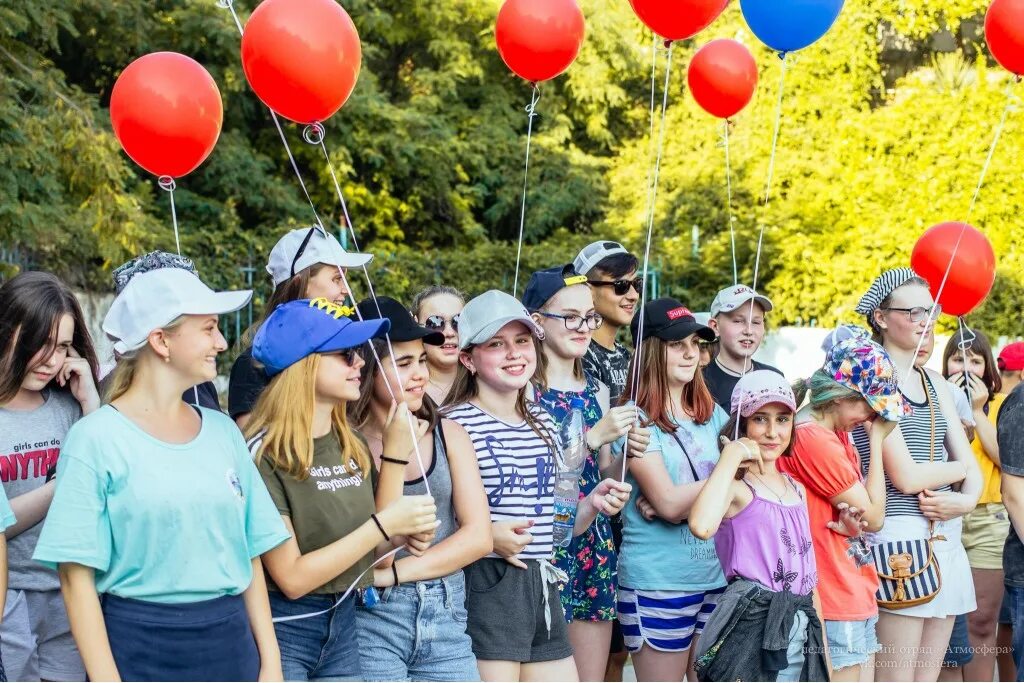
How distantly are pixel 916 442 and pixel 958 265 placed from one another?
1061 millimetres

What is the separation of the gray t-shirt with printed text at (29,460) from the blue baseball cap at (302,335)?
Answer: 759 millimetres

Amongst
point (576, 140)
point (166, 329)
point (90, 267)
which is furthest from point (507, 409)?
point (576, 140)

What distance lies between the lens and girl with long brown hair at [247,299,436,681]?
10.2ft

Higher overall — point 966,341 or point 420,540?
point 420,540

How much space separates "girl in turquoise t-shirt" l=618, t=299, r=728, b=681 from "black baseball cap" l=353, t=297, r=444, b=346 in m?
1.07

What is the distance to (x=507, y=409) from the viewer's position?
396 centimetres

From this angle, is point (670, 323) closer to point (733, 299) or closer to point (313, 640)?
point (733, 299)

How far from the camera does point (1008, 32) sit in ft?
16.9

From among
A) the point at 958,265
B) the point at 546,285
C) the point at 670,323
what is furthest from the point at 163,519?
the point at 958,265

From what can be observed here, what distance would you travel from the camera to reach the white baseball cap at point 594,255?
4.96 meters

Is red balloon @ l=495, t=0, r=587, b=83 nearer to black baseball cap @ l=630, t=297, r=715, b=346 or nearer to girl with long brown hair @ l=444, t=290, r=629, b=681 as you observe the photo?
black baseball cap @ l=630, t=297, r=715, b=346

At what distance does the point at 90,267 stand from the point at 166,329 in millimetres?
7812

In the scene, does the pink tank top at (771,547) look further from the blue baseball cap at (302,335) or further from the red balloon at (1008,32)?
the red balloon at (1008,32)

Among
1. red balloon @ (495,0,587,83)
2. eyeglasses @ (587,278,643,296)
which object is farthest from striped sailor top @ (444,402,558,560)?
red balloon @ (495,0,587,83)
